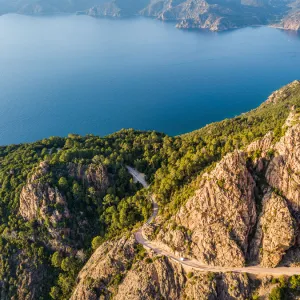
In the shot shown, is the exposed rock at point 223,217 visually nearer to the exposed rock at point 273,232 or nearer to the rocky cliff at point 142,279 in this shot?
the exposed rock at point 273,232

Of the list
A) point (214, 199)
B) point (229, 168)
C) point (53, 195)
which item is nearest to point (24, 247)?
point (53, 195)

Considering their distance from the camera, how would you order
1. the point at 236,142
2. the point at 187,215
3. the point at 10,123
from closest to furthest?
1. the point at 187,215
2. the point at 236,142
3. the point at 10,123

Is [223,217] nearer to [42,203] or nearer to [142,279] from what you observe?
[142,279]

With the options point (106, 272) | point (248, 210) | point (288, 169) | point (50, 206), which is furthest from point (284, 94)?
point (106, 272)

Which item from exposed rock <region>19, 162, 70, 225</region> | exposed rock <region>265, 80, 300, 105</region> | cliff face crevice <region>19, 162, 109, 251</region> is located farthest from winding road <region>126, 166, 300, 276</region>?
exposed rock <region>265, 80, 300, 105</region>

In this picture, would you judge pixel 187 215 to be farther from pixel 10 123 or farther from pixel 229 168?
pixel 10 123

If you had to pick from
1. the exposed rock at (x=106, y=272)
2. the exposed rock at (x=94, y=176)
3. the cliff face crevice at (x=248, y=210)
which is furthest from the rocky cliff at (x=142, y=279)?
the exposed rock at (x=94, y=176)

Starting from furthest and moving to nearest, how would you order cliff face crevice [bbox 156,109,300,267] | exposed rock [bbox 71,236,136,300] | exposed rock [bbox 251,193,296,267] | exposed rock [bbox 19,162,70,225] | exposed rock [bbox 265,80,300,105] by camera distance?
1. exposed rock [bbox 265,80,300,105]
2. exposed rock [bbox 19,162,70,225]
3. exposed rock [bbox 71,236,136,300]
4. cliff face crevice [bbox 156,109,300,267]
5. exposed rock [bbox 251,193,296,267]

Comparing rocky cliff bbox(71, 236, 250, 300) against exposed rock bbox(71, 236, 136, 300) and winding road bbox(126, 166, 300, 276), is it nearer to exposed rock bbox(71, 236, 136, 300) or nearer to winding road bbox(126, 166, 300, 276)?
exposed rock bbox(71, 236, 136, 300)
